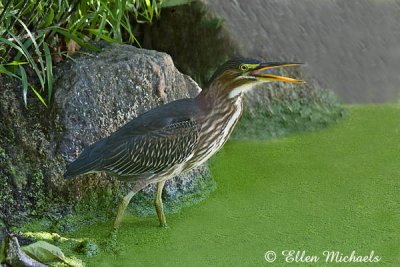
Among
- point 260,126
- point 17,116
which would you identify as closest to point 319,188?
point 260,126

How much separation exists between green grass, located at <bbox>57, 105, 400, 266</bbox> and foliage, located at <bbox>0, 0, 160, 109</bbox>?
89cm

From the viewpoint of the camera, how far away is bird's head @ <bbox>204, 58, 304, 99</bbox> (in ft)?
15.3

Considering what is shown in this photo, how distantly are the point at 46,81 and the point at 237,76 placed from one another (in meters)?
1.16

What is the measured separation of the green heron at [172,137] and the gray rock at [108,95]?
0.31 metres

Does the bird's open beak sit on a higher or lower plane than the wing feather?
higher

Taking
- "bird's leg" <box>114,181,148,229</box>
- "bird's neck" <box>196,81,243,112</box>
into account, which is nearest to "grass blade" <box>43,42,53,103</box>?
"bird's leg" <box>114,181,148,229</box>

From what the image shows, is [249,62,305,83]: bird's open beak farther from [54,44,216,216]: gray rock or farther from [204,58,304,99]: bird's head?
[54,44,216,216]: gray rock

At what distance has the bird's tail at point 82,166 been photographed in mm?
4711

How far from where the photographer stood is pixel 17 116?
511 centimetres

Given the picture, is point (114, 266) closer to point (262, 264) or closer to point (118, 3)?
point (262, 264)

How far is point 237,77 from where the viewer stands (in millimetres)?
4715

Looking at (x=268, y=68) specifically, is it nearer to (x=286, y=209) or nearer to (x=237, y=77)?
(x=237, y=77)

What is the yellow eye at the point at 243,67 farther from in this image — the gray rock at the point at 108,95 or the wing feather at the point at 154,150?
the gray rock at the point at 108,95

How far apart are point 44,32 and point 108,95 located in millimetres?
481
